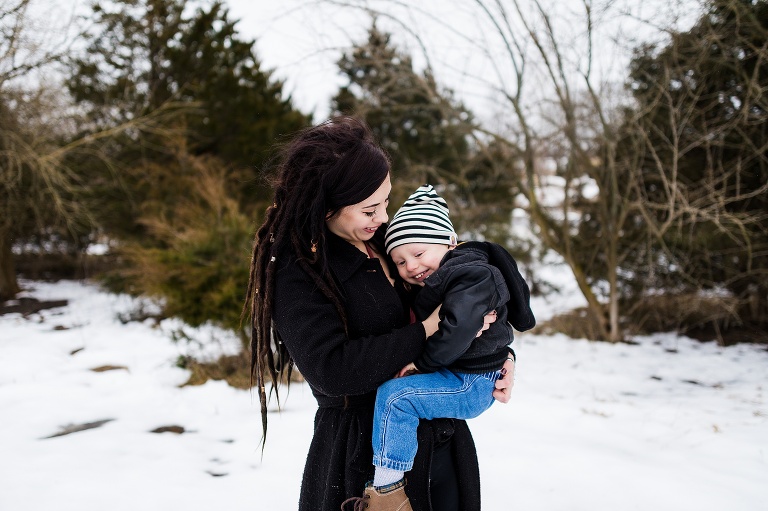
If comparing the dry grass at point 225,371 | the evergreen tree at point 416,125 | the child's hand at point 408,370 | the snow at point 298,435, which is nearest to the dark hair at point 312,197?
the child's hand at point 408,370

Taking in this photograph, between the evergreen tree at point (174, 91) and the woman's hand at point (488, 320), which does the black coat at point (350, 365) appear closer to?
the woman's hand at point (488, 320)

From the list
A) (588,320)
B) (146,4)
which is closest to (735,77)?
(588,320)

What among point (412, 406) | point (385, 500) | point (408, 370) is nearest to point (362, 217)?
point (408, 370)

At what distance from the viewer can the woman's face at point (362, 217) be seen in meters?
1.64

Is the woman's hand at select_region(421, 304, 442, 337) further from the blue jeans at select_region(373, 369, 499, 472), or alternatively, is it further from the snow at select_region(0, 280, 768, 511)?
the snow at select_region(0, 280, 768, 511)

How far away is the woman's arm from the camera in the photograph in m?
1.42

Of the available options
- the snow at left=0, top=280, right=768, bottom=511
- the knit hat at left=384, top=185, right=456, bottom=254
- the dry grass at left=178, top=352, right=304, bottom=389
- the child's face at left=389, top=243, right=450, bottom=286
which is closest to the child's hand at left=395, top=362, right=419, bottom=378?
the child's face at left=389, top=243, right=450, bottom=286

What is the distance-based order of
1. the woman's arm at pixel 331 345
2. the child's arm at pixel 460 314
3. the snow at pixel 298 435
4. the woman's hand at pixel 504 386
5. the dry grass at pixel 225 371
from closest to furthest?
the woman's arm at pixel 331 345 < the child's arm at pixel 460 314 < the woman's hand at pixel 504 386 < the snow at pixel 298 435 < the dry grass at pixel 225 371

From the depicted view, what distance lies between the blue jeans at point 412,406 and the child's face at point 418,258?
0.36 metres

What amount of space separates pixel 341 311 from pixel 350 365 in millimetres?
181

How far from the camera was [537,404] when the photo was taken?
4.70m

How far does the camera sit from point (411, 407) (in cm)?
160

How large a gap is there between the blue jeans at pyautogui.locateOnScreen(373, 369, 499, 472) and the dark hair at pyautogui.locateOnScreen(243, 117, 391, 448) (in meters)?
0.28

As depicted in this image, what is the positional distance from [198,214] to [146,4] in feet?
21.4
